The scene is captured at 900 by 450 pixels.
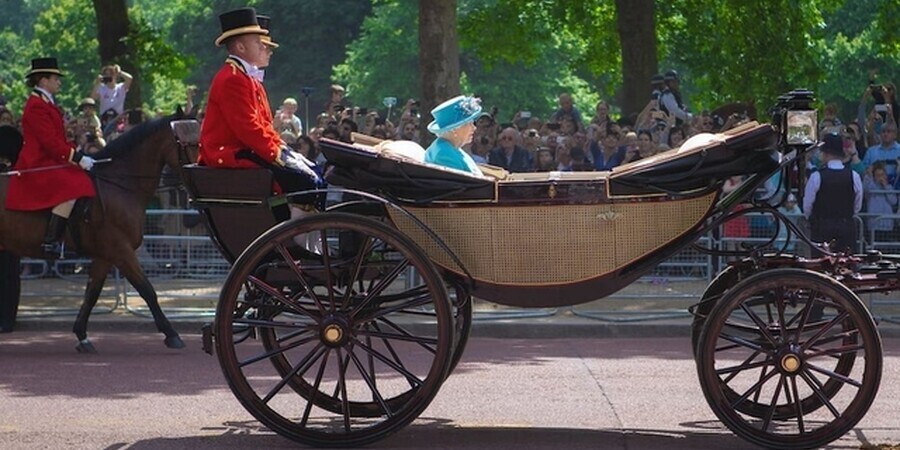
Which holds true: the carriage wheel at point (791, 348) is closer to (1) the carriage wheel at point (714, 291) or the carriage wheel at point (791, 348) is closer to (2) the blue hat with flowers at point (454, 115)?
(1) the carriage wheel at point (714, 291)

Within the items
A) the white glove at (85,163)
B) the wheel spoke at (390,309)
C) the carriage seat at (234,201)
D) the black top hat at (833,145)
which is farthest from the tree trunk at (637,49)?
the wheel spoke at (390,309)

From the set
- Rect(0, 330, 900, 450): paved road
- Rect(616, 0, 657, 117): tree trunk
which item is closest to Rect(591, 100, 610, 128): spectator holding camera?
A: Rect(616, 0, 657, 117): tree trunk

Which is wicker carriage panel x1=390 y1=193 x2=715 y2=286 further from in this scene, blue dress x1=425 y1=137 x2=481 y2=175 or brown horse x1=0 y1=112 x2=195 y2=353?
brown horse x1=0 y1=112 x2=195 y2=353

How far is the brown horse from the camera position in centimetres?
1288

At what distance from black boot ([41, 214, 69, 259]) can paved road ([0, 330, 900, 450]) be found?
823 millimetres

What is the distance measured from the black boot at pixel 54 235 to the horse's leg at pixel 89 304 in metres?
0.33

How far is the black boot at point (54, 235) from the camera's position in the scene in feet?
42.0

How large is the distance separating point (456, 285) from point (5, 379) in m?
4.40

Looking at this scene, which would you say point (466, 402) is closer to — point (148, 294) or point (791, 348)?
point (791, 348)

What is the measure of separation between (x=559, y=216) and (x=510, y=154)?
36.1 ft

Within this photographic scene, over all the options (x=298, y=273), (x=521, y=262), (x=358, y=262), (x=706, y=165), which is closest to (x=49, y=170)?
(x=298, y=273)

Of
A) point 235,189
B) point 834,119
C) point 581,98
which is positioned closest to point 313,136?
point 834,119

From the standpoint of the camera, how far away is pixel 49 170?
41.7ft

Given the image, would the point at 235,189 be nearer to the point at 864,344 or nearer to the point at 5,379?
the point at 864,344
